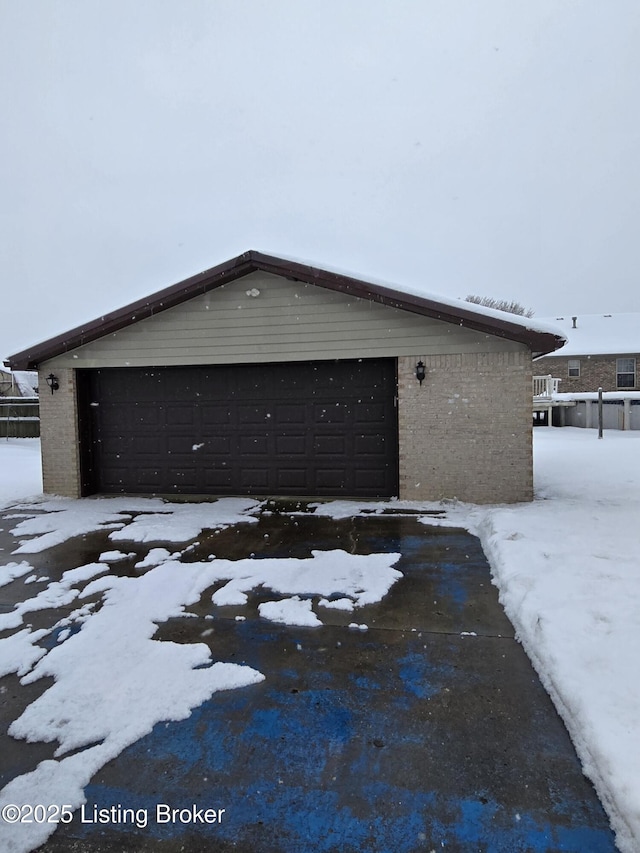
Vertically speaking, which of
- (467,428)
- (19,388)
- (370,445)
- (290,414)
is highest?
(19,388)

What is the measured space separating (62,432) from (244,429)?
128 inches

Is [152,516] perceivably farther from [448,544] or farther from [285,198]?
[285,198]

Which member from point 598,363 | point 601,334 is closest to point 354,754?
point 598,363

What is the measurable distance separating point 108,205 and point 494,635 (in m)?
68.1

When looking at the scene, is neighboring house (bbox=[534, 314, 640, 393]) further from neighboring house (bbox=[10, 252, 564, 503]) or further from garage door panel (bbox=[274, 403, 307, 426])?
garage door panel (bbox=[274, 403, 307, 426])

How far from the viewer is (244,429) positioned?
8203 millimetres

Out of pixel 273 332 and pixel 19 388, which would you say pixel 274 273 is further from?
pixel 19 388

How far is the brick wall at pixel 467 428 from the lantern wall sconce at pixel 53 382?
5939 millimetres

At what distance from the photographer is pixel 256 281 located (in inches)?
304

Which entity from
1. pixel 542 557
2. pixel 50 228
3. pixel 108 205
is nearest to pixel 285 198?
pixel 108 205

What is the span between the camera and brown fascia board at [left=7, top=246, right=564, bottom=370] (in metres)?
6.72

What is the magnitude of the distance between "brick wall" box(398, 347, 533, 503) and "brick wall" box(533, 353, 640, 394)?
70.7 feet

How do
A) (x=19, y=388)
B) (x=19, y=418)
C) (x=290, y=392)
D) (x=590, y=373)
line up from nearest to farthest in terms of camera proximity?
(x=290, y=392), (x=19, y=418), (x=19, y=388), (x=590, y=373)

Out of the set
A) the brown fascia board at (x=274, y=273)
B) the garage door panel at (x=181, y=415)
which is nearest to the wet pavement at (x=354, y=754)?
the brown fascia board at (x=274, y=273)
